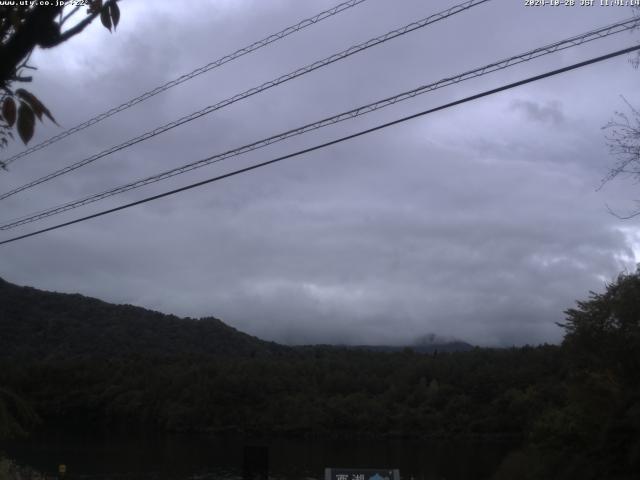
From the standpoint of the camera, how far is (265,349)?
13462 centimetres

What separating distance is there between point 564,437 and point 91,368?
7209cm

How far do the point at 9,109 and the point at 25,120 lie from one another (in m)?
0.09

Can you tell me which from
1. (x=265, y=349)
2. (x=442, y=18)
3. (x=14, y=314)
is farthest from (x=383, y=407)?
(x=442, y=18)

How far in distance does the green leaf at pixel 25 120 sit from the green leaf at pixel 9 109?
40 mm

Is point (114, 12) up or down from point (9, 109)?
up

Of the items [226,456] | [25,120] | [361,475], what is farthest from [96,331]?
[25,120]

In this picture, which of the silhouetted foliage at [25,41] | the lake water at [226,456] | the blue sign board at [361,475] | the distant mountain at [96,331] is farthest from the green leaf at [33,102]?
the distant mountain at [96,331]

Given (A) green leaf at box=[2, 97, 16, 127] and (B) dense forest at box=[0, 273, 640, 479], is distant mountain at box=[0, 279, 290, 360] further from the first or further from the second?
(A) green leaf at box=[2, 97, 16, 127]

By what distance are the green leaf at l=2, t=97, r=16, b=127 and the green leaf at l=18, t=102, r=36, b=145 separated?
0.04 meters

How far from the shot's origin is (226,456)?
225ft

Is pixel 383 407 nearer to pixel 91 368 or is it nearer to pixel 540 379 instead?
pixel 540 379

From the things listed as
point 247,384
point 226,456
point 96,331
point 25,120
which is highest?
point 96,331

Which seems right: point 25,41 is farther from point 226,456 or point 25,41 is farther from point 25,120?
point 226,456

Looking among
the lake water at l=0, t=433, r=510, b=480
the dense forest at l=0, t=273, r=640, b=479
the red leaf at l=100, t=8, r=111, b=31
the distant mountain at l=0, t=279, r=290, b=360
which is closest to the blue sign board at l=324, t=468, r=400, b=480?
the red leaf at l=100, t=8, r=111, b=31
